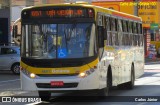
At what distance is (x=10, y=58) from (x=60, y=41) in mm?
15799

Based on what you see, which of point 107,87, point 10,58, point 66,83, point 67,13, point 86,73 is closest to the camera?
point 66,83

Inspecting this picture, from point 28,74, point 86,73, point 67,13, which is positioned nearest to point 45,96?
point 28,74

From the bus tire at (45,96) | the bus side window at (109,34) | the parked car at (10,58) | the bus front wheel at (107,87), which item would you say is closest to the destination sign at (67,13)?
the bus side window at (109,34)

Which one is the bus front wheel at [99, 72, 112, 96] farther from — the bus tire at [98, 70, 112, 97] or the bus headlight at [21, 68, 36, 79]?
the bus headlight at [21, 68, 36, 79]

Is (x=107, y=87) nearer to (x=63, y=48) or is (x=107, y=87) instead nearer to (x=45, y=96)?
(x=45, y=96)

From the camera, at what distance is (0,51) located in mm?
30734

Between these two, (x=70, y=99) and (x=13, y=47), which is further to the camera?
(x=13, y=47)

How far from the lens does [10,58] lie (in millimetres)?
30625

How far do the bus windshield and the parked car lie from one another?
1516 cm

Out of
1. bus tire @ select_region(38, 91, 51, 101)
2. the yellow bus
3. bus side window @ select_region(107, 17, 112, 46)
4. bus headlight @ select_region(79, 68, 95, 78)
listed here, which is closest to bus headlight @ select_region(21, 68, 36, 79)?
the yellow bus

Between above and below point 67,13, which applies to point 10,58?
below

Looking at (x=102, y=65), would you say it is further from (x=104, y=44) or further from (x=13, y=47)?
(x=13, y=47)

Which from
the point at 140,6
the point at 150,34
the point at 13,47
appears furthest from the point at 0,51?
the point at 150,34

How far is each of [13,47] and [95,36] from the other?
618 inches
